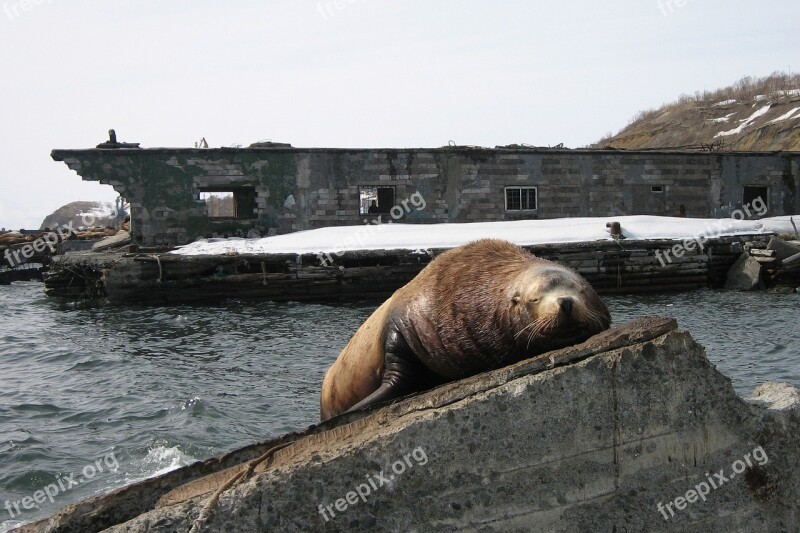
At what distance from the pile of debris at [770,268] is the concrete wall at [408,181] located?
8114 mm

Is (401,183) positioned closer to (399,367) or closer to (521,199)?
(521,199)

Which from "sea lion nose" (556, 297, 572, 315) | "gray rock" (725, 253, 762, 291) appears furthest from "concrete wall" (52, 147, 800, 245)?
"sea lion nose" (556, 297, 572, 315)

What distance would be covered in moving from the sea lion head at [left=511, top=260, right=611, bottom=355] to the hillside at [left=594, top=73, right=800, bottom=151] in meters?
34.3

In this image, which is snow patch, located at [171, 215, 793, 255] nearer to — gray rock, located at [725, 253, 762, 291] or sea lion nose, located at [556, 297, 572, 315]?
gray rock, located at [725, 253, 762, 291]

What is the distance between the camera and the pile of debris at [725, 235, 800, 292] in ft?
61.1

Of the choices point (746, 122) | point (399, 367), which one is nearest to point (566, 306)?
point (399, 367)

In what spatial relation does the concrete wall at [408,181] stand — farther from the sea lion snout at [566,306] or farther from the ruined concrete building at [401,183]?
the sea lion snout at [566,306]

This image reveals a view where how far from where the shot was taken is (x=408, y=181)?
84.6 ft

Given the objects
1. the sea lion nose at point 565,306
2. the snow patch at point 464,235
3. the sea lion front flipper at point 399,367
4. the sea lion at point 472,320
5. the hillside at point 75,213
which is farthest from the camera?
the hillside at point 75,213

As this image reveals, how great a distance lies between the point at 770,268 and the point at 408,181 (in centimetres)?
1133

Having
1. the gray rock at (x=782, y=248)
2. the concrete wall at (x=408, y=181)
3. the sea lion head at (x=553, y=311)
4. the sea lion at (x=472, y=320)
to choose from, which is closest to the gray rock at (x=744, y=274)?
the gray rock at (x=782, y=248)

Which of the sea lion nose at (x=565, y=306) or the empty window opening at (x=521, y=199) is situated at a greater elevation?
the empty window opening at (x=521, y=199)

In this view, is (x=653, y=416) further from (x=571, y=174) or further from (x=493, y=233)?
(x=571, y=174)

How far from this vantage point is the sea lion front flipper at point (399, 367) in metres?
4.66
